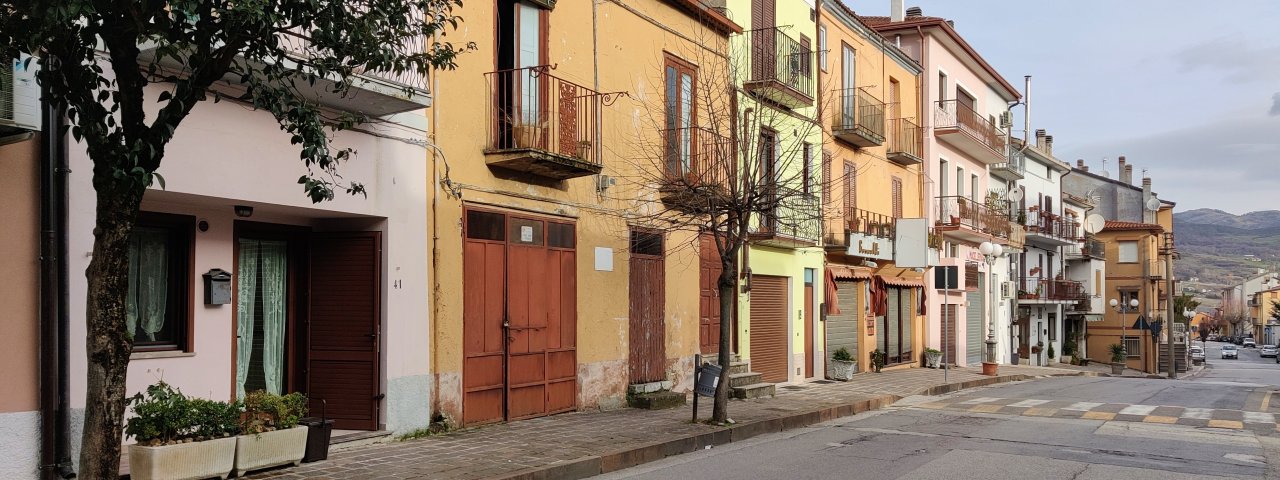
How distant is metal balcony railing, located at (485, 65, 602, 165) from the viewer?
42.1 ft

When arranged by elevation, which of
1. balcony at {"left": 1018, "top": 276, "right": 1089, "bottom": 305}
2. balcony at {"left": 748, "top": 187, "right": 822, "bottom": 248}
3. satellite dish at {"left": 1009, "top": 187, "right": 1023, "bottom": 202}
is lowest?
balcony at {"left": 1018, "top": 276, "right": 1089, "bottom": 305}

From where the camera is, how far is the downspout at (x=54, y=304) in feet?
26.2

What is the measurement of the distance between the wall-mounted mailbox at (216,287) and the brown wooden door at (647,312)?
22.3 feet

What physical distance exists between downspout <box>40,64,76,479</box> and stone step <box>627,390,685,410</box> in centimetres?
849

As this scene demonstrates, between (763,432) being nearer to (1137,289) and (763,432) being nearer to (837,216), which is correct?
(837,216)

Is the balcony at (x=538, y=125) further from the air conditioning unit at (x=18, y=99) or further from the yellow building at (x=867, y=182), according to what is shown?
the yellow building at (x=867, y=182)

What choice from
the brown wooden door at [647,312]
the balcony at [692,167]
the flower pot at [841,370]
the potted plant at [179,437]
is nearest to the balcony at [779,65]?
the balcony at [692,167]

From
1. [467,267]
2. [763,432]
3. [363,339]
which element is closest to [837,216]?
[763,432]

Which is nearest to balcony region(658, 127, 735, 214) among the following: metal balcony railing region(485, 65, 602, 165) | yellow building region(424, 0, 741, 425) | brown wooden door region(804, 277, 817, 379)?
yellow building region(424, 0, 741, 425)

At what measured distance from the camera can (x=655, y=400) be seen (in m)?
15.3

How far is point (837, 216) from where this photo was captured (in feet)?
73.8

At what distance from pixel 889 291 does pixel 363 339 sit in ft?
59.1

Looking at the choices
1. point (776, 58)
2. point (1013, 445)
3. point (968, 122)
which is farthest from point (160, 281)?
point (968, 122)

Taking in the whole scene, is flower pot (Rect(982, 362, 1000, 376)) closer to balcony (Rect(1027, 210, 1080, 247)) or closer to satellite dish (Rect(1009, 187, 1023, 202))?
satellite dish (Rect(1009, 187, 1023, 202))
